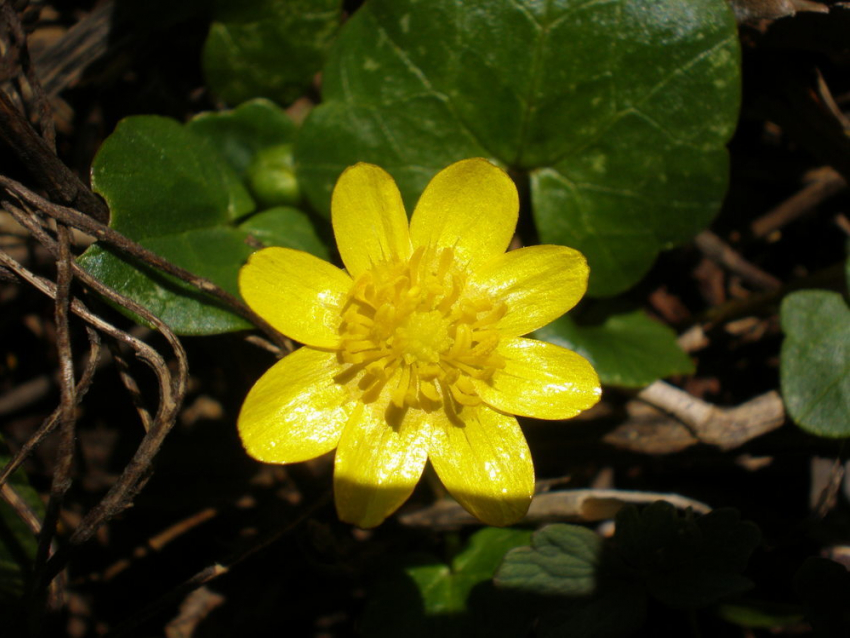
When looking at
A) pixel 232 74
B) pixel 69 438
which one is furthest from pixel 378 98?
pixel 69 438

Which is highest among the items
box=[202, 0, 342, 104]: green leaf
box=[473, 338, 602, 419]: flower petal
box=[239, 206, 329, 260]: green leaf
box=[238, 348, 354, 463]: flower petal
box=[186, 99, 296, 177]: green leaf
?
box=[202, 0, 342, 104]: green leaf

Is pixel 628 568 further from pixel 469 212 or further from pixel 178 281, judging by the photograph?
pixel 178 281

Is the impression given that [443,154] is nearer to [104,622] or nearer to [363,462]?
[363,462]

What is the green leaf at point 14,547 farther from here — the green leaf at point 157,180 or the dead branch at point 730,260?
the dead branch at point 730,260

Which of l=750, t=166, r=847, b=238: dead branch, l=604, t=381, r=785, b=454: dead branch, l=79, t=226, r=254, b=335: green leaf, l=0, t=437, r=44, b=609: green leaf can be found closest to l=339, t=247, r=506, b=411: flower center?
l=79, t=226, r=254, b=335: green leaf

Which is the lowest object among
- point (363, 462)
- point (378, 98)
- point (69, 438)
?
point (363, 462)

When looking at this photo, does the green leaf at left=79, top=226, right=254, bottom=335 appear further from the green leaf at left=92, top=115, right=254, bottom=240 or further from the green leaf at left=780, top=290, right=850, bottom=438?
the green leaf at left=780, top=290, right=850, bottom=438

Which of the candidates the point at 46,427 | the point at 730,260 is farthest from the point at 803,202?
the point at 46,427

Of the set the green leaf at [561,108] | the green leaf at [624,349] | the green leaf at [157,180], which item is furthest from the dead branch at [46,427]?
the green leaf at [624,349]
